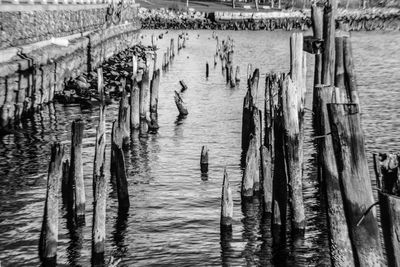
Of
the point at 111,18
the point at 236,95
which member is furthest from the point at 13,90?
the point at 111,18

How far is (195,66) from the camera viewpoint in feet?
190

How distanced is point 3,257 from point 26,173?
7.03 m

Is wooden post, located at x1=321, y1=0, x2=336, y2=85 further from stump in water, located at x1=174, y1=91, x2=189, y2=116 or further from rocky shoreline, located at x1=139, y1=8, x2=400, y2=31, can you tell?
rocky shoreline, located at x1=139, y1=8, x2=400, y2=31

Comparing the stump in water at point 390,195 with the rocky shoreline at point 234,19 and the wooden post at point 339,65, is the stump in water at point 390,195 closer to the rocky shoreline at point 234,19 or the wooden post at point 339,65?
the wooden post at point 339,65

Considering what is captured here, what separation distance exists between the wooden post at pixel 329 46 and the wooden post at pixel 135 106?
27.2ft

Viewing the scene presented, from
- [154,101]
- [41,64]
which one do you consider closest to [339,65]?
[154,101]

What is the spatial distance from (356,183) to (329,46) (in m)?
11.4

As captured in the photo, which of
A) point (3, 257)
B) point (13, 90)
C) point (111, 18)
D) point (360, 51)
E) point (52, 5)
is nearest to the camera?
point (3, 257)

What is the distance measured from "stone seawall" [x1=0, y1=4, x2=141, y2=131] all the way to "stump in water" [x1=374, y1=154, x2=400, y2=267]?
1990 centimetres

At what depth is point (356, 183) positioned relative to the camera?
8469 millimetres

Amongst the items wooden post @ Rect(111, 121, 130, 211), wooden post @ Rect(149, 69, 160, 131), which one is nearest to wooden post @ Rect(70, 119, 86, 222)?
wooden post @ Rect(111, 121, 130, 211)

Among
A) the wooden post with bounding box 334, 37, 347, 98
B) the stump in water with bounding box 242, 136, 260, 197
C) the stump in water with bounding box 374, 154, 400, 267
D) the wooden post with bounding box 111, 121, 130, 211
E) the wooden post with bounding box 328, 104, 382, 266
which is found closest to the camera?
the stump in water with bounding box 374, 154, 400, 267

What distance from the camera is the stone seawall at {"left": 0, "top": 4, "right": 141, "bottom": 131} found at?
26.0m

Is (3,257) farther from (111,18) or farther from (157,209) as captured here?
(111,18)
